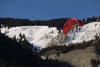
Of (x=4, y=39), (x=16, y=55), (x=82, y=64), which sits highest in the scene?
(x=4, y=39)

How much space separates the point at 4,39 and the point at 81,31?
95491 millimetres

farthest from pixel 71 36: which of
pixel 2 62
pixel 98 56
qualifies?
pixel 2 62

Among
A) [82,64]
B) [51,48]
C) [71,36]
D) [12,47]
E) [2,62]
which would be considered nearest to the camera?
[2,62]

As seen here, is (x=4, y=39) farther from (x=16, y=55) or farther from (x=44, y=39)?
(x=44, y=39)

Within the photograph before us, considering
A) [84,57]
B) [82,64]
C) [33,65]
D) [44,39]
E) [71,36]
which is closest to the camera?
[33,65]

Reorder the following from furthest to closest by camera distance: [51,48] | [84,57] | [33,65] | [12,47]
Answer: [51,48]
[84,57]
[12,47]
[33,65]

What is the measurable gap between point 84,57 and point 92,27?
80.1m

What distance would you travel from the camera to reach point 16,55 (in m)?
69.4

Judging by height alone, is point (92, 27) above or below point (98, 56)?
above

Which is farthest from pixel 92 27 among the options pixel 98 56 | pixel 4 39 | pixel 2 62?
pixel 2 62

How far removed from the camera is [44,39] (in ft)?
575

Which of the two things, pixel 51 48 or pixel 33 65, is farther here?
pixel 51 48

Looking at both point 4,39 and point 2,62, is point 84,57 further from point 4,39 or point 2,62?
point 2,62

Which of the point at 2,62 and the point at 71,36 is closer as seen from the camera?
the point at 2,62
